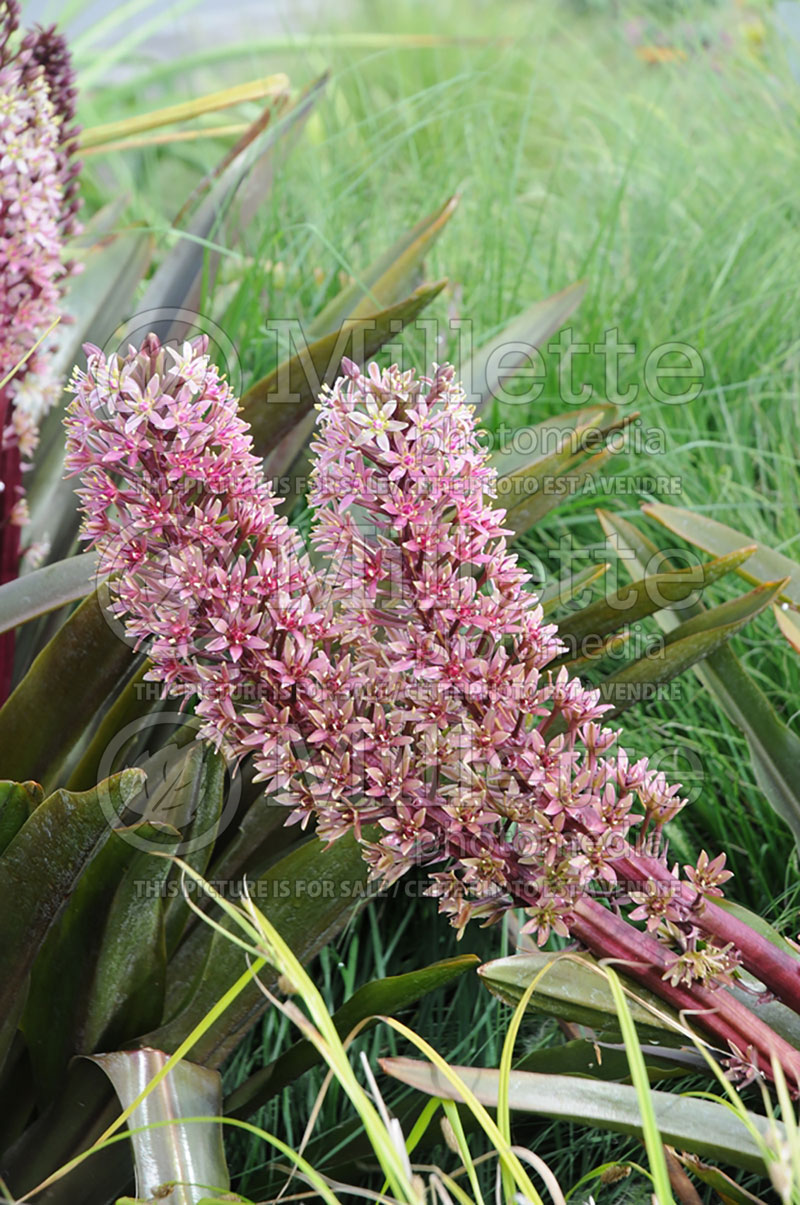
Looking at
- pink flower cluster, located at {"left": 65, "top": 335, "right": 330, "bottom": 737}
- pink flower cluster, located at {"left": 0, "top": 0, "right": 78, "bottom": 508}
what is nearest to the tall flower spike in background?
pink flower cluster, located at {"left": 0, "top": 0, "right": 78, "bottom": 508}

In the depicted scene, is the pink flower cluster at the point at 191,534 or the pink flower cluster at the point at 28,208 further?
the pink flower cluster at the point at 28,208

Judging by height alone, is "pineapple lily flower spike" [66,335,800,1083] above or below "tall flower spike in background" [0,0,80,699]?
below

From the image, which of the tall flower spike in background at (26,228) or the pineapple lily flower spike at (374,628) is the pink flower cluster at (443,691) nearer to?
the pineapple lily flower spike at (374,628)

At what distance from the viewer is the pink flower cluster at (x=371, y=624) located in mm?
660

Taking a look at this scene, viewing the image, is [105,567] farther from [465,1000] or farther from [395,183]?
[395,183]

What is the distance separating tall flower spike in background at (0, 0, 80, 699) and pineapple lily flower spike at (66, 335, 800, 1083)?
0.46 metres

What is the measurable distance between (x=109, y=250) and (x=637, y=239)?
1.11 m

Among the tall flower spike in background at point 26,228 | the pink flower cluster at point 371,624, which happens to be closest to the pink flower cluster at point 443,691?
the pink flower cluster at point 371,624

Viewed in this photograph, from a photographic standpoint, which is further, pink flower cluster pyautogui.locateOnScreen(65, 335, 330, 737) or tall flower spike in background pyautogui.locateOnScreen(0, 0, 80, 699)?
tall flower spike in background pyautogui.locateOnScreen(0, 0, 80, 699)

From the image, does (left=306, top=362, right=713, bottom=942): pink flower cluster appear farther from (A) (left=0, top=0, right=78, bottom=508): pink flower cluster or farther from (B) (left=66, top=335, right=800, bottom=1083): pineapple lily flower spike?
(A) (left=0, top=0, right=78, bottom=508): pink flower cluster

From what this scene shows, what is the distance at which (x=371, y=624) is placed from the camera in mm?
685

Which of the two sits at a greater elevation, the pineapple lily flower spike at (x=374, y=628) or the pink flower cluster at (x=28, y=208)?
the pink flower cluster at (x=28, y=208)

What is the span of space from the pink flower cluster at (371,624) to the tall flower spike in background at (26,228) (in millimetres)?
462

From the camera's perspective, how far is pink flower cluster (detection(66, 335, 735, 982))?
66cm
